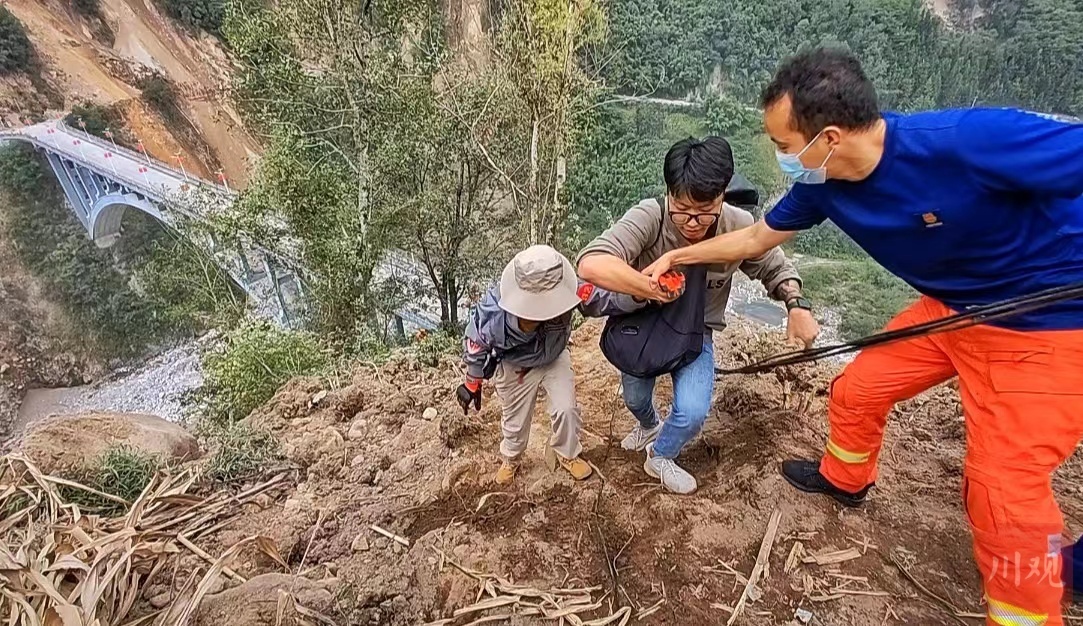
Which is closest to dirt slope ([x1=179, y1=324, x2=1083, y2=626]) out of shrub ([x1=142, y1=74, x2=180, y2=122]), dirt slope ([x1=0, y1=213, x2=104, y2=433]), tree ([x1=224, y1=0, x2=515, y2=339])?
tree ([x1=224, y1=0, x2=515, y2=339])

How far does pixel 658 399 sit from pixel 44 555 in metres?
2.82

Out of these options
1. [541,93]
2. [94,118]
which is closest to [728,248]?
[541,93]

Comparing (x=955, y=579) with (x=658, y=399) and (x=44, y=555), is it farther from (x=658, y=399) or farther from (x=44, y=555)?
(x=44, y=555)

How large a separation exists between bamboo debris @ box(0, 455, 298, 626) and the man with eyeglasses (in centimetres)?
152

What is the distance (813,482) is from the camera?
8.60 ft

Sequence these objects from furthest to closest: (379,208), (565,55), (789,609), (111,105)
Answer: (111,105)
(379,208)
(565,55)
(789,609)

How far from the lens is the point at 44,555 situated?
1947 mm

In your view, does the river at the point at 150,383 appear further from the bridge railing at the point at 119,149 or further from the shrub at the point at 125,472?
the shrub at the point at 125,472

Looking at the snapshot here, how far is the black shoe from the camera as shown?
101 inches

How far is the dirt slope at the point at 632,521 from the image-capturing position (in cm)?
225

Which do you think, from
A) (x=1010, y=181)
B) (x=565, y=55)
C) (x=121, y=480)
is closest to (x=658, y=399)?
(x=1010, y=181)

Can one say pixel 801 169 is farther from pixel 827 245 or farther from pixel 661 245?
pixel 827 245

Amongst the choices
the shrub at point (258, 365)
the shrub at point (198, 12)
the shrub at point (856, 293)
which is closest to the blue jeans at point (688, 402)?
the shrub at point (258, 365)

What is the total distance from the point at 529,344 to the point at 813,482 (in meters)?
1.34
